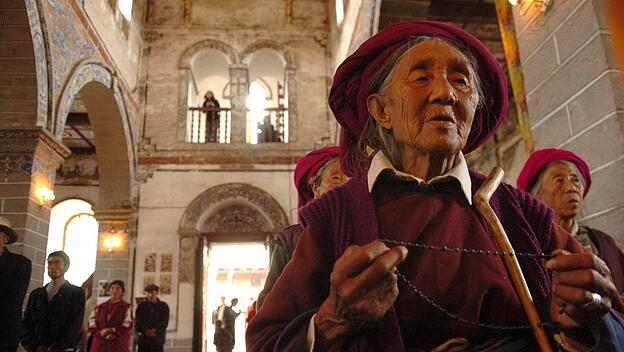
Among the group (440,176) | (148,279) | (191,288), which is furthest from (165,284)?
(440,176)

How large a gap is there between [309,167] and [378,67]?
71.1 inches

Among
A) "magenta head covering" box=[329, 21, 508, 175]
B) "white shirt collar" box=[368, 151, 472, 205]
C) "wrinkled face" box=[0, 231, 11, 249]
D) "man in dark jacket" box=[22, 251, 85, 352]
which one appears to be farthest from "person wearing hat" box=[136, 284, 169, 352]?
"white shirt collar" box=[368, 151, 472, 205]

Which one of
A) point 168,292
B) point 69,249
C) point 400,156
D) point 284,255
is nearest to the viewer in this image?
point 400,156

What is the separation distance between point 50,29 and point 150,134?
489 centimetres

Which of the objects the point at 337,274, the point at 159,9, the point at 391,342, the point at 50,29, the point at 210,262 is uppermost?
the point at 159,9

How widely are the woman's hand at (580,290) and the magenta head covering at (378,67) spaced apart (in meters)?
0.53

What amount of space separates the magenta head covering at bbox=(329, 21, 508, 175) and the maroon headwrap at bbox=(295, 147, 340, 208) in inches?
62.4

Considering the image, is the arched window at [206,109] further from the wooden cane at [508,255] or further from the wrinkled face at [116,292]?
the wooden cane at [508,255]

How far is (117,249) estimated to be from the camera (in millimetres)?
10992

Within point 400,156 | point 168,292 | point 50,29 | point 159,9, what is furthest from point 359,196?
point 159,9

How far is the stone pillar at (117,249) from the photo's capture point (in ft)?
35.3

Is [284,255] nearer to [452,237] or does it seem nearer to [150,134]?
[452,237]

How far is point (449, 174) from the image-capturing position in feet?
3.84

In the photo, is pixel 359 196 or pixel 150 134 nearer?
pixel 359 196
